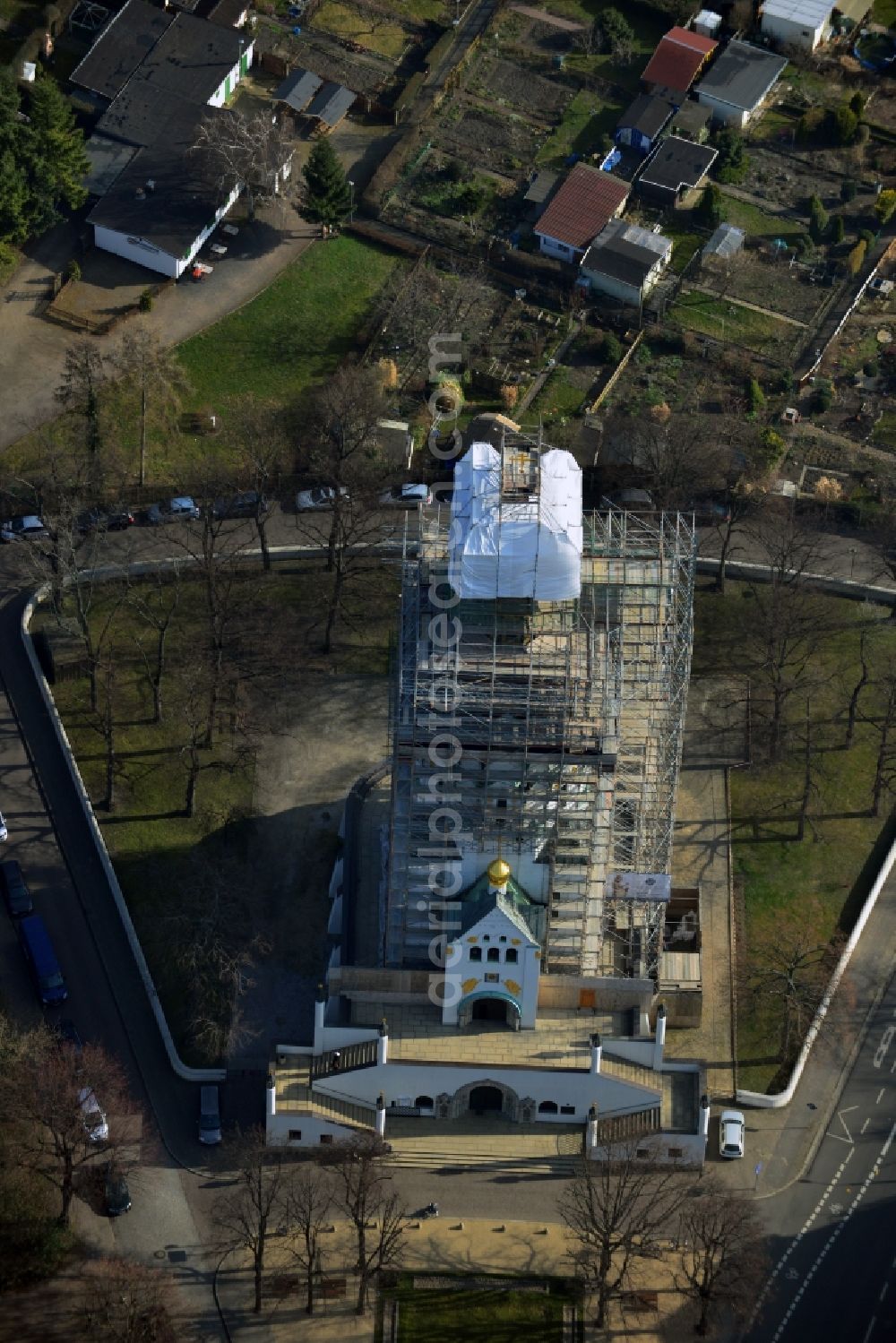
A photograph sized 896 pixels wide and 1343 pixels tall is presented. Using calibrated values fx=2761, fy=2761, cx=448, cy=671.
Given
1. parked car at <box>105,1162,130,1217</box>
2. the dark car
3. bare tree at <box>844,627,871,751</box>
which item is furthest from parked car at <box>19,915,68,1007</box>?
bare tree at <box>844,627,871,751</box>

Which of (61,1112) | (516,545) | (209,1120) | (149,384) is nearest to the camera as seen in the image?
(61,1112)

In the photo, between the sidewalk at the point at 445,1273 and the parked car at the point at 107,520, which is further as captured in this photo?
the parked car at the point at 107,520

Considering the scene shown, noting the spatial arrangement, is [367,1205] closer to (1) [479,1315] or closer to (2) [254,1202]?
(2) [254,1202]

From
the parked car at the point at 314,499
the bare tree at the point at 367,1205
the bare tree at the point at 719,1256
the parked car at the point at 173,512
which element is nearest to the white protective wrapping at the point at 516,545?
the bare tree at the point at 367,1205

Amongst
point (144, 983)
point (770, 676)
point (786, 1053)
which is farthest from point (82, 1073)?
point (770, 676)

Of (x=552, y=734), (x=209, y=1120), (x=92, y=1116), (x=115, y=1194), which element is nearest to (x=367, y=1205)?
(x=209, y=1120)

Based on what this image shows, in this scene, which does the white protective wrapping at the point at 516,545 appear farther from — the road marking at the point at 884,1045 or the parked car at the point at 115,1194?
the parked car at the point at 115,1194
